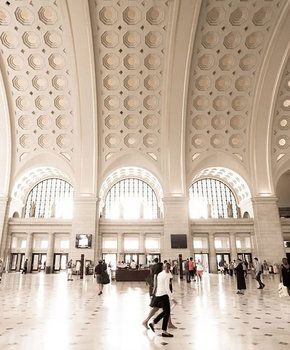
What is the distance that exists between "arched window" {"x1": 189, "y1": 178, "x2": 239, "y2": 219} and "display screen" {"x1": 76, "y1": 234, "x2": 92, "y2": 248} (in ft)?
32.9

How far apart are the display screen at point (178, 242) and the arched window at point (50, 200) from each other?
1047 cm

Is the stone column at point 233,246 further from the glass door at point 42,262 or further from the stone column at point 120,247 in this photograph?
the glass door at point 42,262

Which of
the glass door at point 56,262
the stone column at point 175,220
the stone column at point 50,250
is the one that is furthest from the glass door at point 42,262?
the stone column at point 175,220

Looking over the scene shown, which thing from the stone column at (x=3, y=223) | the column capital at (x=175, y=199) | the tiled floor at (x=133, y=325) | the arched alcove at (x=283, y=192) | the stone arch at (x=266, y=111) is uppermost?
the stone arch at (x=266, y=111)

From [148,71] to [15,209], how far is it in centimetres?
1676

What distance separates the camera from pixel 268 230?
21625 millimetres

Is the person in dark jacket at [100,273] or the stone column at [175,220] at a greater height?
the stone column at [175,220]

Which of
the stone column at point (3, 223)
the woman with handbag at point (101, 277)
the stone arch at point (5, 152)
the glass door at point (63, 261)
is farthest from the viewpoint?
the glass door at point (63, 261)

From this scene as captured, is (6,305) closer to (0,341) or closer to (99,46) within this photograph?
(0,341)

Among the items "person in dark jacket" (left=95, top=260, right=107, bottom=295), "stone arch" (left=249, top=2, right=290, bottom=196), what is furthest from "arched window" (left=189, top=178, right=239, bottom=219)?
"person in dark jacket" (left=95, top=260, right=107, bottom=295)

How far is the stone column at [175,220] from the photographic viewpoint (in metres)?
20.7

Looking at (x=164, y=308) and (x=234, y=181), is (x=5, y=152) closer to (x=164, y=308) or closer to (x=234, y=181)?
(x=234, y=181)

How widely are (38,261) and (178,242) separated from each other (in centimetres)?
1249

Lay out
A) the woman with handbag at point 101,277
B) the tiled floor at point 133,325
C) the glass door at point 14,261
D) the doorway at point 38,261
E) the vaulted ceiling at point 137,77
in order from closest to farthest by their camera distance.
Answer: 1. the tiled floor at point 133,325
2. the woman with handbag at point 101,277
3. the vaulted ceiling at point 137,77
4. the glass door at point 14,261
5. the doorway at point 38,261
